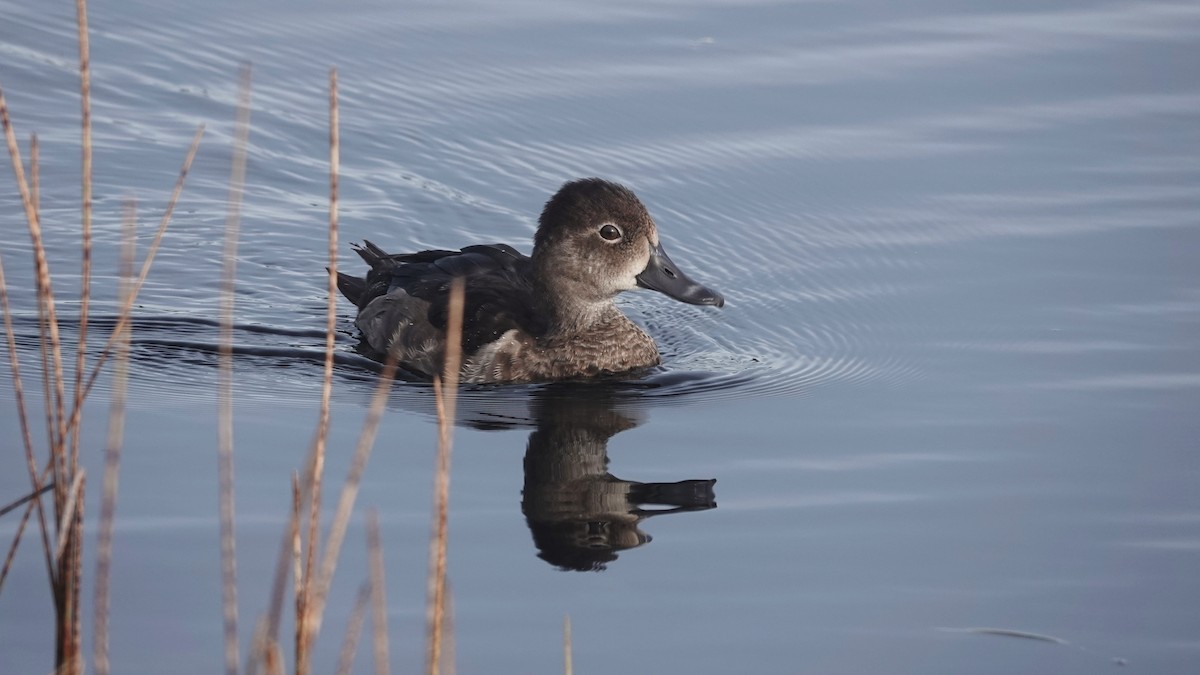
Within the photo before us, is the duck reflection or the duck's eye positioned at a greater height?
the duck's eye

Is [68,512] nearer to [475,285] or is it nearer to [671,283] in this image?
[475,285]

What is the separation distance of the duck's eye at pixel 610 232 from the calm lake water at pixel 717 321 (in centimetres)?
83

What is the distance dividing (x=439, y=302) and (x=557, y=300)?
673 millimetres

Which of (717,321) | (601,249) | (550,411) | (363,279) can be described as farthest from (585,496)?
(363,279)

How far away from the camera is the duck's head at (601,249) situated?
930cm

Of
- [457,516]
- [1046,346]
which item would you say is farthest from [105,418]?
[1046,346]

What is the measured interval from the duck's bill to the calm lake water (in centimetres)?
38

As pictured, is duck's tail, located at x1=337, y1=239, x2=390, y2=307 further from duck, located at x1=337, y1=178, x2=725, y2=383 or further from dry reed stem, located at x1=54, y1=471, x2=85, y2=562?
dry reed stem, located at x1=54, y1=471, x2=85, y2=562

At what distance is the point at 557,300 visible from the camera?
952 centimetres

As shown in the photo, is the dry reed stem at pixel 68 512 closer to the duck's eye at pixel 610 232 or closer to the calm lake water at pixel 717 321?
the calm lake water at pixel 717 321

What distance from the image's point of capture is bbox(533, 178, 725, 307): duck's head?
9297 mm

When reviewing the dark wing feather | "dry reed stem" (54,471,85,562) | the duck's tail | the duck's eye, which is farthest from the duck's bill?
"dry reed stem" (54,471,85,562)

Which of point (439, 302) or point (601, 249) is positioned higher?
point (601, 249)

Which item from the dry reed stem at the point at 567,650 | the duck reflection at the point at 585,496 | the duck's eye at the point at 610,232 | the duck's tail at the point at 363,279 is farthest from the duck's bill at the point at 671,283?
the dry reed stem at the point at 567,650
